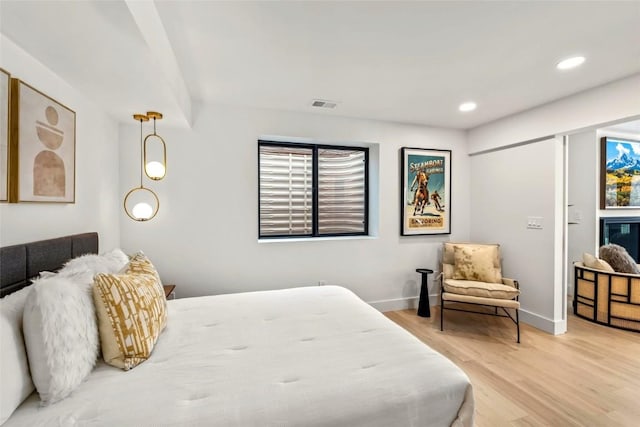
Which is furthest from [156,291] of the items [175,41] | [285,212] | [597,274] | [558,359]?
[597,274]

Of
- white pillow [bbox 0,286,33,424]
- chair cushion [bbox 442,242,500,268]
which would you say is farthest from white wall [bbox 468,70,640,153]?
white pillow [bbox 0,286,33,424]

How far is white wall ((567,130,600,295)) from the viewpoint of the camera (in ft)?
13.2

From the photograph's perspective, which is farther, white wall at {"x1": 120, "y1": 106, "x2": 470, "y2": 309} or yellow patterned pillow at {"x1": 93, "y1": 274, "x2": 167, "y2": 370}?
white wall at {"x1": 120, "y1": 106, "x2": 470, "y2": 309}

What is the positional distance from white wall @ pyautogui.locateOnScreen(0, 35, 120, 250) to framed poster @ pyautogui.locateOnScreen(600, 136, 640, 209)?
5916 mm

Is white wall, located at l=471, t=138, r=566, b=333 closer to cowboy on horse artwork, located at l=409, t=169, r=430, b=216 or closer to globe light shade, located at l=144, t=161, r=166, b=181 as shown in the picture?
cowboy on horse artwork, located at l=409, t=169, r=430, b=216

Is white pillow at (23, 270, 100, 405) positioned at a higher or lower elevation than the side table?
higher

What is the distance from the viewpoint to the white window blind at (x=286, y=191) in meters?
3.48

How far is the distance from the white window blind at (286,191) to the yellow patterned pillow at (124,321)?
2091 mm

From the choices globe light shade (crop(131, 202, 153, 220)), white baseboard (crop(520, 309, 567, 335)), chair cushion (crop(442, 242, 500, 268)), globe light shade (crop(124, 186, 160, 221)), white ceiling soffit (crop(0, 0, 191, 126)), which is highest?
white ceiling soffit (crop(0, 0, 191, 126))

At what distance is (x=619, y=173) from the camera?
13.6 feet

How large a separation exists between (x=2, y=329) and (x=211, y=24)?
1.70 metres

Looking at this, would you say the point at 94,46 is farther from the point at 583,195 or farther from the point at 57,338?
the point at 583,195

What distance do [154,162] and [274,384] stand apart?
2111 millimetres

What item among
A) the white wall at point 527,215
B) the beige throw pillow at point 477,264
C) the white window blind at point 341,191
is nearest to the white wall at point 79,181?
the white window blind at point 341,191
